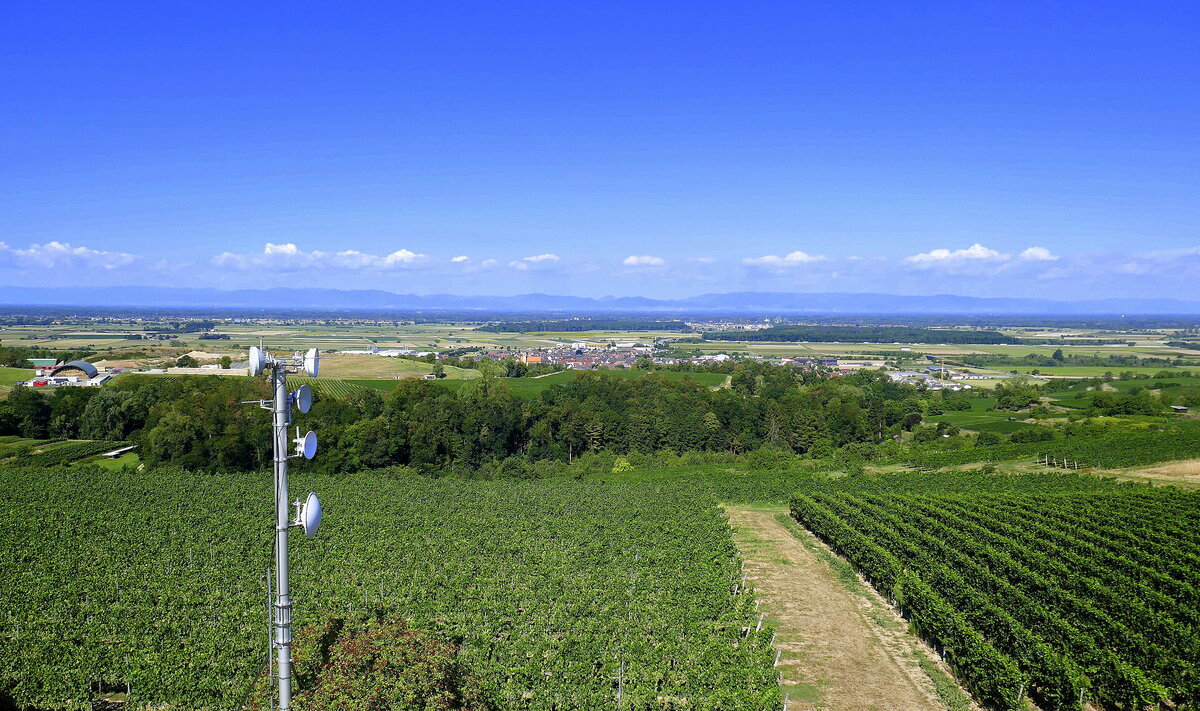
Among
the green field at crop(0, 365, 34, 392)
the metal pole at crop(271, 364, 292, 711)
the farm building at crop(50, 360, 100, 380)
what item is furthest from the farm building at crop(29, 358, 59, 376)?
the metal pole at crop(271, 364, 292, 711)

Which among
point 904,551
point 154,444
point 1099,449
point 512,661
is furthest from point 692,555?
point 154,444

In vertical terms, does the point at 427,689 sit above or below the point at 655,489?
above

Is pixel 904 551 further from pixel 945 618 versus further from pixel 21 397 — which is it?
pixel 21 397

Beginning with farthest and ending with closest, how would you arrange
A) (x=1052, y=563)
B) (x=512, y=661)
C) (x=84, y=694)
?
1. (x=1052, y=563)
2. (x=512, y=661)
3. (x=84, y=694)

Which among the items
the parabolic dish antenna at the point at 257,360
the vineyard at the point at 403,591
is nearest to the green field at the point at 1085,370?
the vineyard at the point at 403,591

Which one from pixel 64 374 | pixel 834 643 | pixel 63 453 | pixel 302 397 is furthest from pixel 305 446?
pixel 64 374

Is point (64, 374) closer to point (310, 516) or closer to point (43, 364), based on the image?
point (43, 364)
